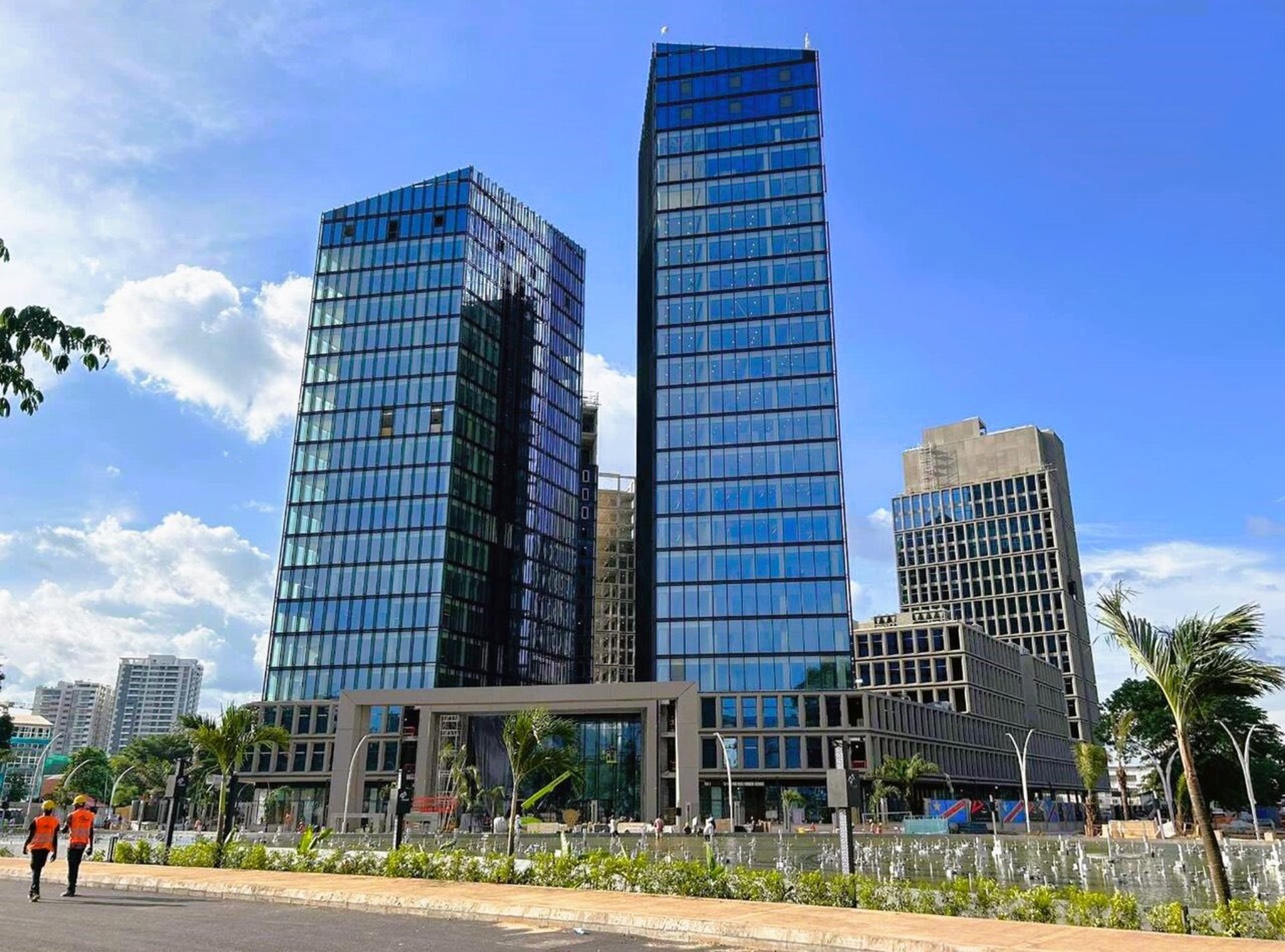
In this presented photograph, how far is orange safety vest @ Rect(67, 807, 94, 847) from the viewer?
2030cm

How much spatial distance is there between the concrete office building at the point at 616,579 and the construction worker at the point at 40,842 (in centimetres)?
16217

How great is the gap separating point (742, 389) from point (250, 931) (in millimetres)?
83762

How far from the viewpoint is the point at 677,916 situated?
1529cm

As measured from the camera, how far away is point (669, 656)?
88.4m

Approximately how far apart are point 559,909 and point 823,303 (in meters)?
85.5

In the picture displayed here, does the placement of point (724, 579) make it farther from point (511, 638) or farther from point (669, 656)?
point (511, 638)

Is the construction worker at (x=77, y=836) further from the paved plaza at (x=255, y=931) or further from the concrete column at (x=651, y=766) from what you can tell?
the concrete column at (x=651, y=766)

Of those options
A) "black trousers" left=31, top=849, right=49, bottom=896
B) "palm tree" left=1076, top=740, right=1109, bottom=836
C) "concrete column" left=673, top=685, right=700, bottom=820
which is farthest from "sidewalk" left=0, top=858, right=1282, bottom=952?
"palm tree" left=1076, top=740, right=1109, bottom=836

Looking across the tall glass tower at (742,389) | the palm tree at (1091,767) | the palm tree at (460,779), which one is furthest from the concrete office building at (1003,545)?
the palm tree at (460,779)

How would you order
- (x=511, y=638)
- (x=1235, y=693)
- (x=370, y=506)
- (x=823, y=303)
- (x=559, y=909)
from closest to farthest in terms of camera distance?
(x=559, y=909) → (x=1235, y=693) → (x=823, y=303) → (x=370, y=506) → (x=511, y=638)

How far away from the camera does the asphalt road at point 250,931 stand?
521 inches

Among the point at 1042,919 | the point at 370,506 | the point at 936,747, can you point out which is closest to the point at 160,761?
the point at 370,506

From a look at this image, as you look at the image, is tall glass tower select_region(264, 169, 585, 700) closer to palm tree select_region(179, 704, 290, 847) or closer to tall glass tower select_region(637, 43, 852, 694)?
tall glass tower select_region(637, 43, 852, 694)

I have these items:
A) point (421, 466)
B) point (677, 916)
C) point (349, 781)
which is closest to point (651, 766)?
point (349, 781)
